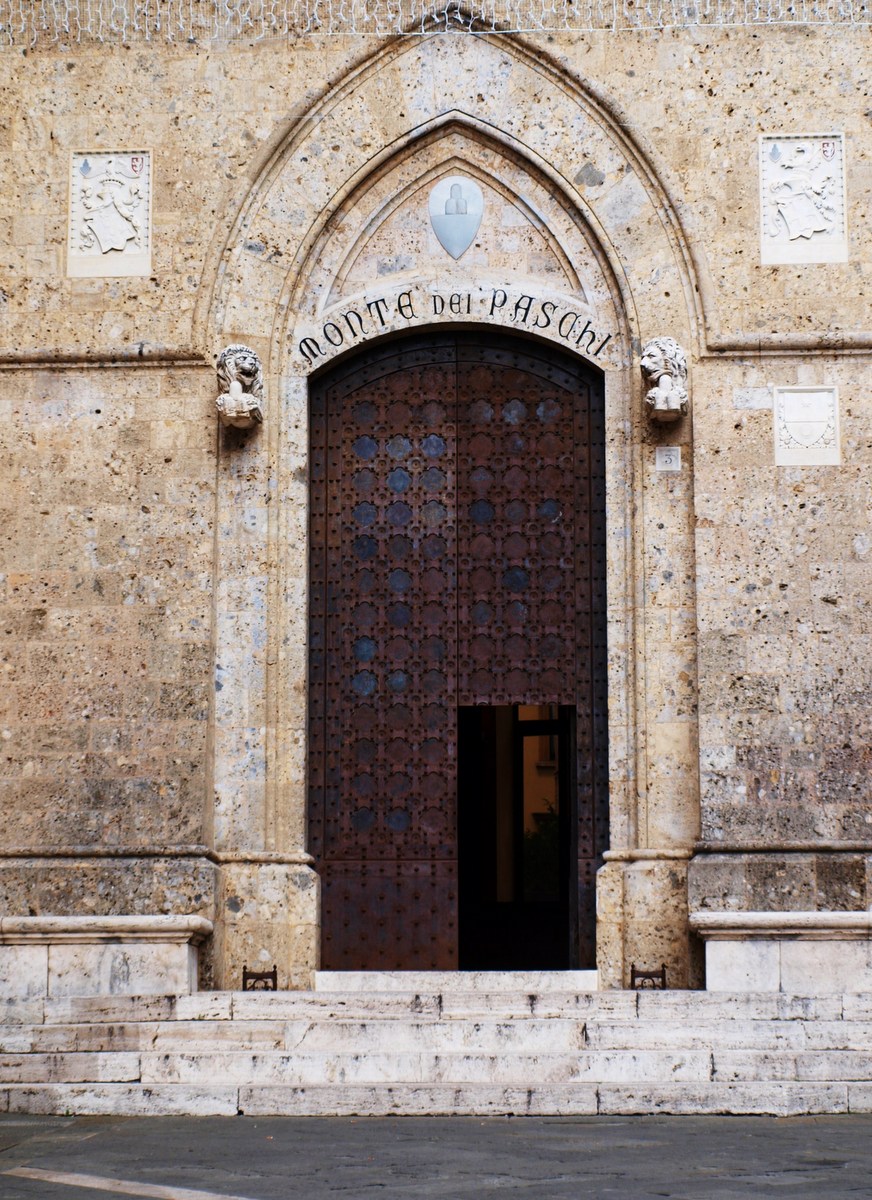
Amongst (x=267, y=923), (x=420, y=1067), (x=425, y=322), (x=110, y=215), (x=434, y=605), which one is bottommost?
(x=420, y=1067)

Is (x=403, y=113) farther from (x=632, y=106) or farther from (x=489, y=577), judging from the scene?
(x=489, y=577)

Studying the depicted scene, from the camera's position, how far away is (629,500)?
44.3ft

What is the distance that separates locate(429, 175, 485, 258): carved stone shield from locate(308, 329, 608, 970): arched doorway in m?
0.63

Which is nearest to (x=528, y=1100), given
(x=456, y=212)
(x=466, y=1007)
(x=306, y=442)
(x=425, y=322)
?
(x=466, y=1007)

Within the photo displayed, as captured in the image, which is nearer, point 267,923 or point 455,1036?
point 455,1036

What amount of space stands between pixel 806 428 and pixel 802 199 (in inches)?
62.6

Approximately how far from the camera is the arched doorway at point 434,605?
44.1ft

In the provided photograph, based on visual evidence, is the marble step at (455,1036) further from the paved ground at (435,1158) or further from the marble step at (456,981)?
the marble step at (456,981)

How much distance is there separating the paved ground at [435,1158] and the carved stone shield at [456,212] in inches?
250

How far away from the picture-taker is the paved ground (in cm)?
811

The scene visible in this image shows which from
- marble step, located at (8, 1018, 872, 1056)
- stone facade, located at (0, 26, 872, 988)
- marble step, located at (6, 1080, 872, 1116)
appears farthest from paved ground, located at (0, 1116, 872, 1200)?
stone facade, located at (0, 26, 872, 988)

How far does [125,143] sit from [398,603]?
3.71m

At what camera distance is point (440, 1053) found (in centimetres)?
1109

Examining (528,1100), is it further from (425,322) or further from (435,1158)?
(425,322)
